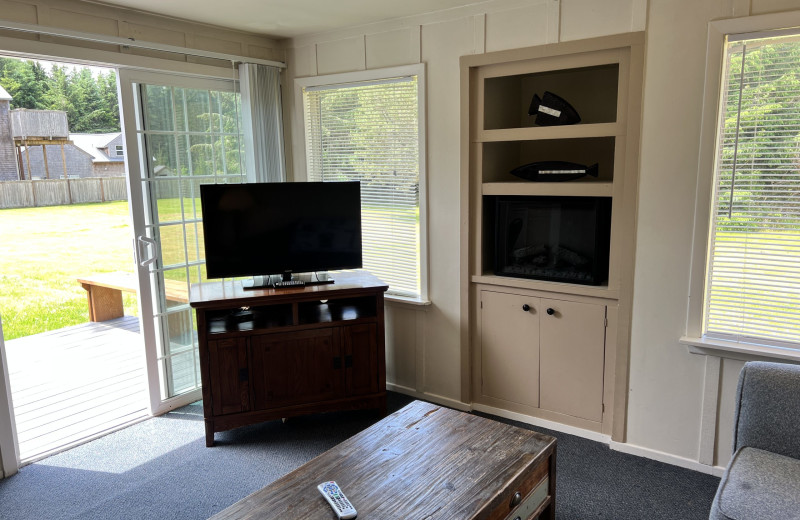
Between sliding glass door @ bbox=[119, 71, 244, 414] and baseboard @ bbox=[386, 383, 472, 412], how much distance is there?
1347mm

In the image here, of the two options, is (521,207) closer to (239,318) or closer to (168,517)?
(239,318)

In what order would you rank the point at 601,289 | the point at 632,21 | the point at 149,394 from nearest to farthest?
the point at 632,21 < the point at 601,289 < the point at 149,394

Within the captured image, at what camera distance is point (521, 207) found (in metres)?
3.08

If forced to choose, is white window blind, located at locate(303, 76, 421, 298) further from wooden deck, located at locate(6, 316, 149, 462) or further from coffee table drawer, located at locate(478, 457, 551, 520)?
wooden deck, located at locate(6, 316, 149, 462)

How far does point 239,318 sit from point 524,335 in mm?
1658

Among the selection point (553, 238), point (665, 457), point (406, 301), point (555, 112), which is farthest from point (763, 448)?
point (406, 301)

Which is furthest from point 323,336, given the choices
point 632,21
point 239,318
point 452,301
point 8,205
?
point 8,205

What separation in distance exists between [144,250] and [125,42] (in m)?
1.17

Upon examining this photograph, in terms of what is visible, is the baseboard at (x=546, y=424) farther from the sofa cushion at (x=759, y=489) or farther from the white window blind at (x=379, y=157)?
the sofa cushion at (x=759, y=489)

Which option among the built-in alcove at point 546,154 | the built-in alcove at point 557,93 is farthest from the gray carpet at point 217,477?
the built-in alcove at point 557,93

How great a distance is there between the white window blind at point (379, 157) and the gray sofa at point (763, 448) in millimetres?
1953

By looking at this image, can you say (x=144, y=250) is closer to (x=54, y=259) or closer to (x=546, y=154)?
(x=546, y=154)

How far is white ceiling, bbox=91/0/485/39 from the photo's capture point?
2877 millimetres

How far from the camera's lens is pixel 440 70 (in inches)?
125
